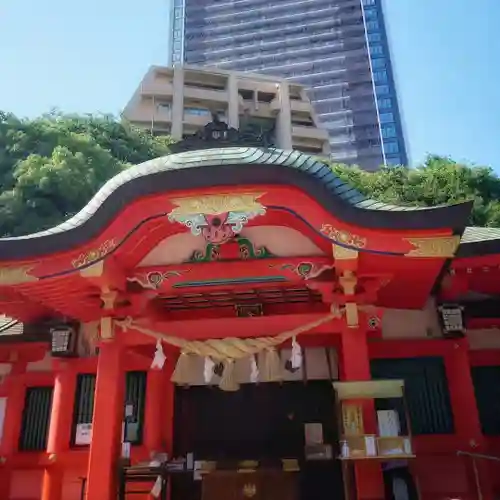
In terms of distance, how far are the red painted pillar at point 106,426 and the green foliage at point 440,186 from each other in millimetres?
22213

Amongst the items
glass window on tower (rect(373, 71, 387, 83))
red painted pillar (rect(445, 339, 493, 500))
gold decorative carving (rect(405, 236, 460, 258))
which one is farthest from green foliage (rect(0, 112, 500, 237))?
glass window on tower (rect(373, 71, 387, 83))

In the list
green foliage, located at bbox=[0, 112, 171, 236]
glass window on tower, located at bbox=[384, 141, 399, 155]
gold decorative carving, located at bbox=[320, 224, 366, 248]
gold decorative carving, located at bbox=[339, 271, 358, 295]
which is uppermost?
glass window on tower, located at bbox=[384, 141, 399, 155]

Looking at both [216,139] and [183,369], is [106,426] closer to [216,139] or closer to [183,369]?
[183,369]

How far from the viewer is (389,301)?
8586 mm

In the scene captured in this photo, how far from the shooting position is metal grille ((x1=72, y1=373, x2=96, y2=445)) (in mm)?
9242

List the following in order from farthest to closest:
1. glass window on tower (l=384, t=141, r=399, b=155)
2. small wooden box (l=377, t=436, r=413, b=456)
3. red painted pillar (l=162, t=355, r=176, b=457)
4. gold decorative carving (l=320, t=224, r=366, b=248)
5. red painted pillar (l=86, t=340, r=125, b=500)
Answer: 1. glass window on tower (l=384, t=141, r=399, b=155)
2. red painted pillar (l=162, t=355, r=176, b=457)
3. red painted pillar (l=86, t=340, r=125, b=500)
4. gold decorative carving (l=320, t=224, r=366, b=248)
5. small wooden box (l=377, t=436, r=413, b=456)

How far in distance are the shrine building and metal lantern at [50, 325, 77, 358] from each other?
47mm

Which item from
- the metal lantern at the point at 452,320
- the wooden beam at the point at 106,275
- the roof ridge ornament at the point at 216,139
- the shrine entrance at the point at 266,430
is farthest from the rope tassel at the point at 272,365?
the roof ridge ornament at the point at 216,139

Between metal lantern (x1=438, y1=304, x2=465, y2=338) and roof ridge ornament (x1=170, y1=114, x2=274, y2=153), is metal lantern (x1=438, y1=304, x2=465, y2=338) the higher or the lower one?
the lower one

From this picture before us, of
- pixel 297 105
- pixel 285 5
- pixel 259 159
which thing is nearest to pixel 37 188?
pixel 259 159

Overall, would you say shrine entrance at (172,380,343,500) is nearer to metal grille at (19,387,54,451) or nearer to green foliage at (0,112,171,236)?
metal grille at (19,387,54,451)

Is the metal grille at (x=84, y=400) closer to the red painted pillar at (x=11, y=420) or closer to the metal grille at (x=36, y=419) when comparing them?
the metal grille at (x=36, y=419)

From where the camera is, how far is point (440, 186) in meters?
29.8

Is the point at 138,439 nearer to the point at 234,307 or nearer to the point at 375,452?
the point at 234,307
